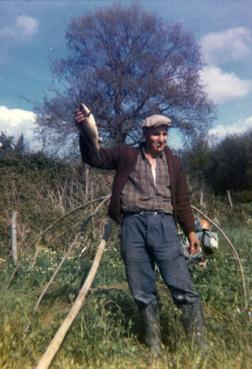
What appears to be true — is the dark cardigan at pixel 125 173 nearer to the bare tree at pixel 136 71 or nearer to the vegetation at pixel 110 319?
the vegetation at pixel 110 319

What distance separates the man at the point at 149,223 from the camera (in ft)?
13.1

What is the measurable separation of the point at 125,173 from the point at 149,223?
43 centimetres

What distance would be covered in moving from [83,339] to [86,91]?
16.0 metres

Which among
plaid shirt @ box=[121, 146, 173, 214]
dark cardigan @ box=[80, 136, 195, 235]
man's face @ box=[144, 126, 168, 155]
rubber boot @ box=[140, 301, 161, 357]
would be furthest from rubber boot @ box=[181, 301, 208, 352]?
man's face @ box=[144, 126, 168, 155]

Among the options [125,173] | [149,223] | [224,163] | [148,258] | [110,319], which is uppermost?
[224,163]

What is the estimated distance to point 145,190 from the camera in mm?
4031

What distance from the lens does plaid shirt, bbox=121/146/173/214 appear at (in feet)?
13.2

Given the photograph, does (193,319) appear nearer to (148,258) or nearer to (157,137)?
(148,258)

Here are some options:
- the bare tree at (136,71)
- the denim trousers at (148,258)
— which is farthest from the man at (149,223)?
the bare tree at (136,71)

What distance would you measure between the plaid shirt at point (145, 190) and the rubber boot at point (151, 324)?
0.76 metres

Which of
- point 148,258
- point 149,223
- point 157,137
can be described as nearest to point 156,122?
point 157,137

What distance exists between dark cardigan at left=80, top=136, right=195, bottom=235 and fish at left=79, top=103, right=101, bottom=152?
0.07 meters

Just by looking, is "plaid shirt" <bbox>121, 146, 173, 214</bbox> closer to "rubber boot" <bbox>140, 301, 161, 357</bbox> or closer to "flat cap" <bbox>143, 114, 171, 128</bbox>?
"flat cap" <bbox>143, 114, 171, 128</bbox>

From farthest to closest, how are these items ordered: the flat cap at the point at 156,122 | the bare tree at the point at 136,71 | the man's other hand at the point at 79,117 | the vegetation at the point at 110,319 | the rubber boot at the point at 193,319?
the bare tree at the point at 136,71, the flat cap at the point at 156,122, the rubber boot at the point at 193,319, the man's other hand at the point at 79,117, the vegetation at the point at 110,319
